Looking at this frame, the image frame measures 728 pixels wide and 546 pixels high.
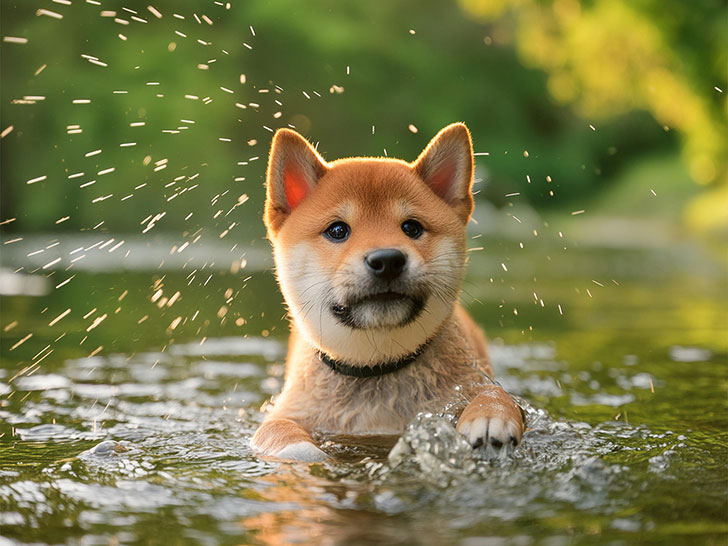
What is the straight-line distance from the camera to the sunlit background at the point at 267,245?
3.87m

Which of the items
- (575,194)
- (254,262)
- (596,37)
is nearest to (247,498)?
(254,262)

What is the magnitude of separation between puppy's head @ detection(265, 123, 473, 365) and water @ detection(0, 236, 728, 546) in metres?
0.47

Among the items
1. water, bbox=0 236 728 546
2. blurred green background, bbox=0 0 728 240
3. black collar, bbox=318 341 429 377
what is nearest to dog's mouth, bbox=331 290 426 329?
black collar, bbox=318 341 429 377

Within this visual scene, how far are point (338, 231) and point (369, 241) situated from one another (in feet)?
0.86

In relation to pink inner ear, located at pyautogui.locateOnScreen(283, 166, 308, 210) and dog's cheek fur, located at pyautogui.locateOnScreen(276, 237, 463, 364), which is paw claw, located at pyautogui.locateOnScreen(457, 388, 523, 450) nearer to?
dog's cheek fur, located at pyautogui.locateOnScreen(276, 237, 463, 364)

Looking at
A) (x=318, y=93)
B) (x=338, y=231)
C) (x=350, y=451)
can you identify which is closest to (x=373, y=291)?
(x=338, y=231)

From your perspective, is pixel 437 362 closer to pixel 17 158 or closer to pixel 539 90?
pixel 17 158

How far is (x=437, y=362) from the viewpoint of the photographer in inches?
179

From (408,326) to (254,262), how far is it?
13.8 meters

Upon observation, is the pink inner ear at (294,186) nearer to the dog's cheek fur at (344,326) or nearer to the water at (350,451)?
the dog's cheek fur at (344,326)

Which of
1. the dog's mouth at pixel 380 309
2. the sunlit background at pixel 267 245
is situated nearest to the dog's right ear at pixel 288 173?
the dog's mouth at pixel 380 309

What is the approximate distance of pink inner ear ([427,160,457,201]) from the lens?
4.80 m

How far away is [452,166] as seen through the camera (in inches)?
189

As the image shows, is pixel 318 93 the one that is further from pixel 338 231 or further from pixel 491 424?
pixel 491 424
